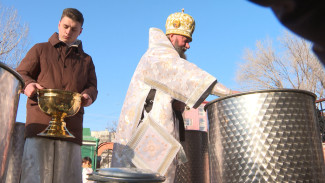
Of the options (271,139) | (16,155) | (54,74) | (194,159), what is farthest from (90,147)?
(271,139)

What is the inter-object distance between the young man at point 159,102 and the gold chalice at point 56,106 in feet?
1.17

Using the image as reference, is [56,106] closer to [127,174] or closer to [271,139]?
[127,174]

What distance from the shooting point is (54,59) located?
207 centimetres

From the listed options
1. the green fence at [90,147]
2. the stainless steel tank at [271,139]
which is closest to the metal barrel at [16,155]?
the stainless steel tank at [271,139]

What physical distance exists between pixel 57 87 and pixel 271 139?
132cm

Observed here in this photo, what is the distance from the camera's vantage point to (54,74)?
2029mm

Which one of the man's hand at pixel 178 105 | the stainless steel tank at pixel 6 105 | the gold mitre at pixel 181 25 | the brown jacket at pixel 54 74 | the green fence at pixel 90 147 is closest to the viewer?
the stainless steel tank at pixel 6 105

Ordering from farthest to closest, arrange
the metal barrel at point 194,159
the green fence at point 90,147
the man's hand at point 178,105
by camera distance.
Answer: the green fence at point 90,147
the metal barrel at point 194,159
the man's hand at point 178,105

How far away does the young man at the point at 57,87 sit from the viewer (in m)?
1.82

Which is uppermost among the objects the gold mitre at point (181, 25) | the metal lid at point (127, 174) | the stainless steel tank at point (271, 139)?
the gold mitre at point (181, 25)

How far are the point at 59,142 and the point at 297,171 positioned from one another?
1.33 metres

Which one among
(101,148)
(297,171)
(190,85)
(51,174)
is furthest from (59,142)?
(101,148)

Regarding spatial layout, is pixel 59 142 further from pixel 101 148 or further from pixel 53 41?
pixel 101 148

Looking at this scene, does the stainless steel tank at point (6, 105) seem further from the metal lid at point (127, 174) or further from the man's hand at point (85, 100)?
the man's hand at point (85, 100)
